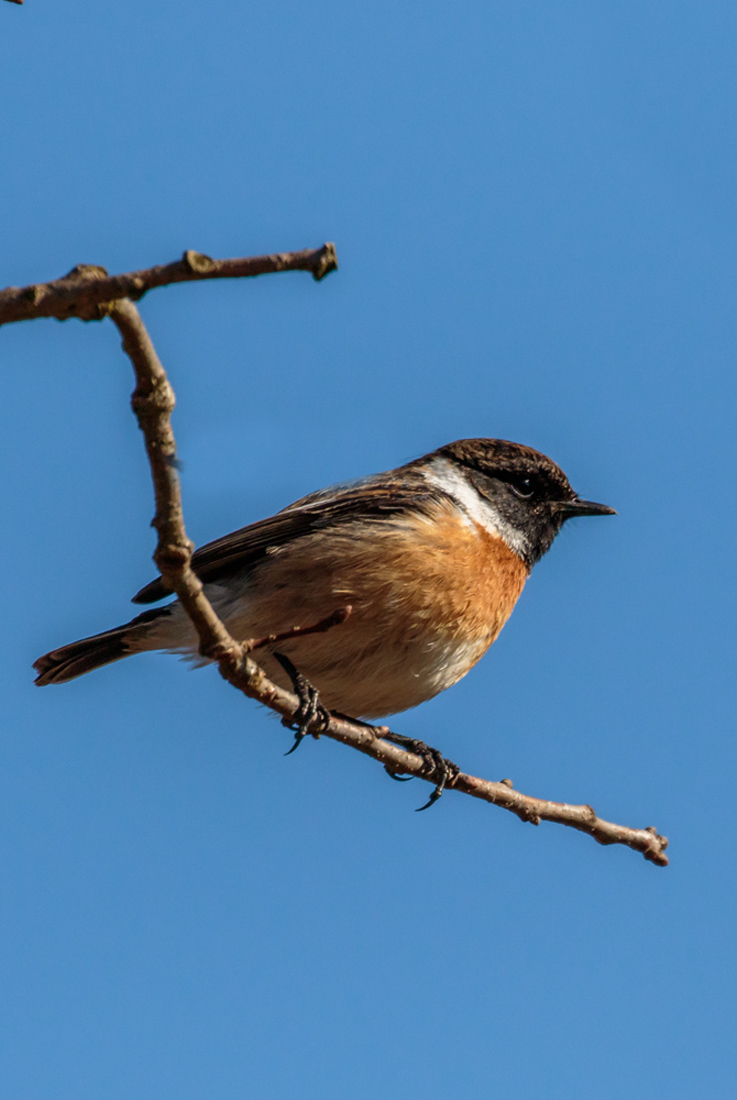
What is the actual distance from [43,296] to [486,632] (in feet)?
15.3

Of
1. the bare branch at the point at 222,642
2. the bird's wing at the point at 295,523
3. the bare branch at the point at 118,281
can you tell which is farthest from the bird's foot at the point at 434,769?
the bare branch at the point at 118,281

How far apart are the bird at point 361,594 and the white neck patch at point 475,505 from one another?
2 cm

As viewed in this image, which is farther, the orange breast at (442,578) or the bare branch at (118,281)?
the orange breast at (442,578)

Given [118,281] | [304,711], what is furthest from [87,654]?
[118,281]

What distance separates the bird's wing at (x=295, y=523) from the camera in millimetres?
6840

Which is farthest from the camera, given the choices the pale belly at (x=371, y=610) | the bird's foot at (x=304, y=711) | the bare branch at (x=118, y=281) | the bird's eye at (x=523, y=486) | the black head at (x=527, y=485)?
the bird's eye at (x=523, y=486)

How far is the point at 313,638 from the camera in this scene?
6.39 metres

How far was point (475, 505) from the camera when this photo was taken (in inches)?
301

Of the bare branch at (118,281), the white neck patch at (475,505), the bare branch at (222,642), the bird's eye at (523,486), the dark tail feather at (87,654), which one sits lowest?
the bare branch at (222,642)

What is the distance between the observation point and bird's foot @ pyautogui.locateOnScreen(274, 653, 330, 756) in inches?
208

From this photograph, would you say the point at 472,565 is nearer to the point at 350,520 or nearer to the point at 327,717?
the point at 350,520

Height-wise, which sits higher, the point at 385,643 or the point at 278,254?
the point at 385,643

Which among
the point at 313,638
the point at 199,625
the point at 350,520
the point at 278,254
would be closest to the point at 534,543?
the point at 350,520

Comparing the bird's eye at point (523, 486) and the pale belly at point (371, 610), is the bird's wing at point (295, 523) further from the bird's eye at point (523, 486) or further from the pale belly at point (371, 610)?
the bird's eye at point (523, 486)
